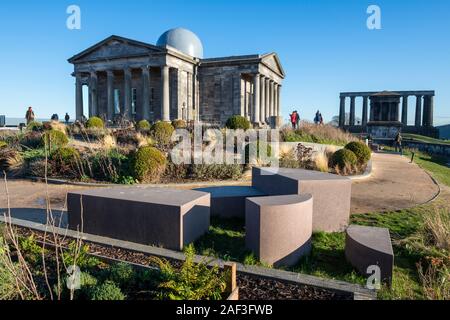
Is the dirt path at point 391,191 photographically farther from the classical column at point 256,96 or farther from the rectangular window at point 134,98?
the rectangular window at point 134,98

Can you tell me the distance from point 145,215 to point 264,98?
32.6m

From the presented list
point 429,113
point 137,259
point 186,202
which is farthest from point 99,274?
point 429,113

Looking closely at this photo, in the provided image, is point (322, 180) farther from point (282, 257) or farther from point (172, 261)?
point (172, 261)

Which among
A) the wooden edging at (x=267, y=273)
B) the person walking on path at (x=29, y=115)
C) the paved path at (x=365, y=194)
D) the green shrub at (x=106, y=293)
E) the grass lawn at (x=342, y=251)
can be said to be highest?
the person walking on path at (x=29, y=115)

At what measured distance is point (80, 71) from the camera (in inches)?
1321

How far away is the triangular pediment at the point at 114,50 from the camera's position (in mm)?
30330

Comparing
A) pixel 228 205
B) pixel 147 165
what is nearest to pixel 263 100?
pixel 147 165

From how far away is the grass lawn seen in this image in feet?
14.9

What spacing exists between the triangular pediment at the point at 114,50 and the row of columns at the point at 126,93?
4.76ft

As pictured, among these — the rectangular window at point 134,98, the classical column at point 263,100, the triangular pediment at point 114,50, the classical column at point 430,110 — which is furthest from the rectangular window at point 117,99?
the classical column at point 430,110

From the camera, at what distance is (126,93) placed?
31.7 m

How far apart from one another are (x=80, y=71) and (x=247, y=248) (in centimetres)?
3383

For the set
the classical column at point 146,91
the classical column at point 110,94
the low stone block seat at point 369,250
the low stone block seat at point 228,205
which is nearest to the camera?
the low stone block seat at point 369,250

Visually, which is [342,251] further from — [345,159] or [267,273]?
[345,159]
